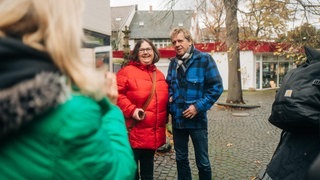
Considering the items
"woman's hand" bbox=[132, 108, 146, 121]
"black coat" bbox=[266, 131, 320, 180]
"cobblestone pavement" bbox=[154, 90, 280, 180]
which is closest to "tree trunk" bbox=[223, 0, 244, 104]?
"cobblestone pavement" bbox=[154, 90, 280, 180]

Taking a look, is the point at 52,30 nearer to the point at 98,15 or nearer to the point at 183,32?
the point at 98,15

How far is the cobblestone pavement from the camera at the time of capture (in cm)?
545

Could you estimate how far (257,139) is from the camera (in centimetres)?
819

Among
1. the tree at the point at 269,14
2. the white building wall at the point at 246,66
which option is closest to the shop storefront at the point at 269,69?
the white building wall at the point at 246,66

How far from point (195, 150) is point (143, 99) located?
2.84 ft

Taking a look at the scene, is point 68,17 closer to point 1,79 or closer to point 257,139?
point 1,79

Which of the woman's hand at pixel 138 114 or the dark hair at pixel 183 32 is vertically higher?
the dark hair at pixel 183 32

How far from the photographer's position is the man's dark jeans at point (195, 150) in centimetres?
379

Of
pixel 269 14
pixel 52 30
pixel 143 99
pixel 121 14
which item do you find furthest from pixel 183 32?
pixel 121 14

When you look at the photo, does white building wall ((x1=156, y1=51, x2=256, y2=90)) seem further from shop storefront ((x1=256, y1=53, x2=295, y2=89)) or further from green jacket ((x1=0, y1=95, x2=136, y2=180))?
green jacket ((x1=0, y1=95, x2=136, y2=180))

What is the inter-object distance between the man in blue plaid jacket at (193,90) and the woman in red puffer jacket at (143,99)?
0.17 metres

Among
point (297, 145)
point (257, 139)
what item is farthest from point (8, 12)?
point (257, 139)

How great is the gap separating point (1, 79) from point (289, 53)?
12740mm

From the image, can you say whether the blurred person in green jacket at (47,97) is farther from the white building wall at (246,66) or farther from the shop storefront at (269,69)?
the shop storefront at (269,69)
